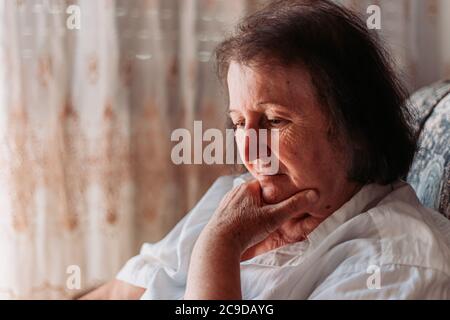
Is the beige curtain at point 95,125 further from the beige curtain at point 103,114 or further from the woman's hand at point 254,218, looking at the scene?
the woman's hand at point 254,218

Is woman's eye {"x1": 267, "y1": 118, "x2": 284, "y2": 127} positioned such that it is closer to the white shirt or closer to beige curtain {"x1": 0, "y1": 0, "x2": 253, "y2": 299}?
the white shirt

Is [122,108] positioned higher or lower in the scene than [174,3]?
lower

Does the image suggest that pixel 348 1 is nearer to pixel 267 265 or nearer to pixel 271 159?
pixel 271 159

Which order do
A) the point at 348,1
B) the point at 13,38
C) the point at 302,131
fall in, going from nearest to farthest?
the point at 302,131 → the point at 348,1 → the point at 13,38

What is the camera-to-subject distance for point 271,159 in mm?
1099

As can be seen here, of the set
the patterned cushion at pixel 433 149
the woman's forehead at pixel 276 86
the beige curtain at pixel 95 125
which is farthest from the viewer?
the beige curtain at pixel 95 125

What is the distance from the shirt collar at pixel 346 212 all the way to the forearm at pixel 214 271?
0.51 ft

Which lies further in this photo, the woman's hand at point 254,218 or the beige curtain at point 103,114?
the beige curtain at point 103,114

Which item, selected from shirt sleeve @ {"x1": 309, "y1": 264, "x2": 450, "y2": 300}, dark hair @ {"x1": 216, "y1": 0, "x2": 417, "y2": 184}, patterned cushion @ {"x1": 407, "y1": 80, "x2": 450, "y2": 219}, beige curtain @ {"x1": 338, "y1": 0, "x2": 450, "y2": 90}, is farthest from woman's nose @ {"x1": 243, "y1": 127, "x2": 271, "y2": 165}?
beige curtain @ {"x1": 338, "y1": 0, "x2": 450, "y2": 90}

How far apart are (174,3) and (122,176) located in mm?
498

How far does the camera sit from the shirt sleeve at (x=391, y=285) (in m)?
0.93

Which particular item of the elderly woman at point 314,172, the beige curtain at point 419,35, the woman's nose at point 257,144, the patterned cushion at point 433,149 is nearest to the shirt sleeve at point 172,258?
the elderly woman at point 314,172

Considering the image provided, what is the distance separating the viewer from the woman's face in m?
1.06

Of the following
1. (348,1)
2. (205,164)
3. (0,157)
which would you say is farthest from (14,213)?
(348,1)
